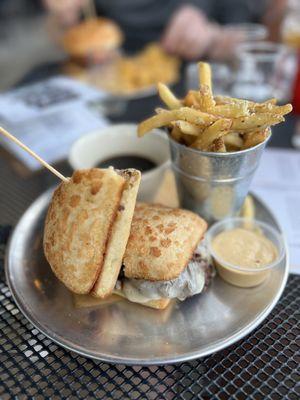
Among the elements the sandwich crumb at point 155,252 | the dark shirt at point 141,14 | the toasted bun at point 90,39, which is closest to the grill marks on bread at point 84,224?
the sandwich crumb at point 155,252

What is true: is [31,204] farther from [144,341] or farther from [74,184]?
[144,341]

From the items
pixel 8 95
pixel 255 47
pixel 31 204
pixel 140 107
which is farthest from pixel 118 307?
pixel 255 47

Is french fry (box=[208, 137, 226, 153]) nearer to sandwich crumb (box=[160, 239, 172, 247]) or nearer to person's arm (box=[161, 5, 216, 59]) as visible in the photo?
sandwich crumb (box=[160, 239, 172, 247])

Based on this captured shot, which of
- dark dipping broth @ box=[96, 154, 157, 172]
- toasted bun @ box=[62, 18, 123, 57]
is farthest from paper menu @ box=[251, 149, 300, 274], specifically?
toasted bun @ box=[62, 18, 123, 57]

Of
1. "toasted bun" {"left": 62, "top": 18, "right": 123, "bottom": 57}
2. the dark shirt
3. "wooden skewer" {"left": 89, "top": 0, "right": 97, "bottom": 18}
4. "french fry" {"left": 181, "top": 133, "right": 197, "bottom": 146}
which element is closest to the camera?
"french fry" {"left": 181, "top": 133, "right": 197, "bottom": 146}

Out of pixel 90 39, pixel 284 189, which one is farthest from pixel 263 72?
pixel 90 39
